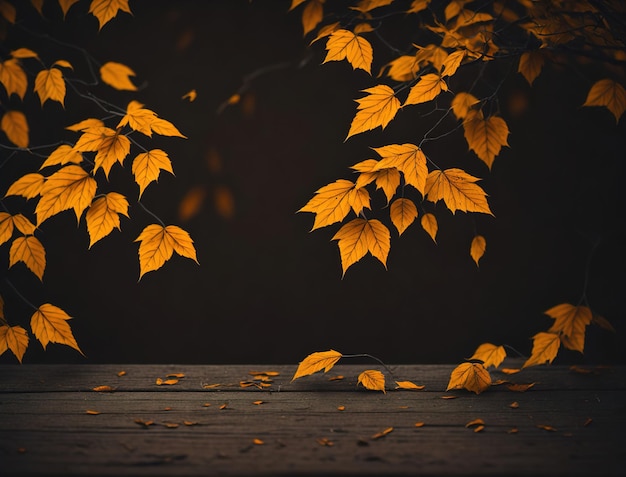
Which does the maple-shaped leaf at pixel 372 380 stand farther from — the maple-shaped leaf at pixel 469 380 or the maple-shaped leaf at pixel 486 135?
the maple-shaped leaf at pixel 486 135

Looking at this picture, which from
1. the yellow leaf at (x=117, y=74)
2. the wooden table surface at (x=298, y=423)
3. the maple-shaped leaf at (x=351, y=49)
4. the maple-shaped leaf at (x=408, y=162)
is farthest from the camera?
the yellow leaf at (x=117, y=74)

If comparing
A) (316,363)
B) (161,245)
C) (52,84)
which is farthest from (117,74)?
(316,363)

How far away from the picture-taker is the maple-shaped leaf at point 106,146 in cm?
119

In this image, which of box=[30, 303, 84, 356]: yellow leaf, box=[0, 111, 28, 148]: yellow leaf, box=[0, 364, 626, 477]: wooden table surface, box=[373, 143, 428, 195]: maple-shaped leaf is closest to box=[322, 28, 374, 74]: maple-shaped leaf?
box=[373, 143, 428, 195]: maple-shaped leaf

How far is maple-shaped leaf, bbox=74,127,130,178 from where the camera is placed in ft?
3.89

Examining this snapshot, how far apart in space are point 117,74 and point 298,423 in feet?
3.43

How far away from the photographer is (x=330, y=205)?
→ 3.81ft

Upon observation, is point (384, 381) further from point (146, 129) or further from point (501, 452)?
point (146, 129)

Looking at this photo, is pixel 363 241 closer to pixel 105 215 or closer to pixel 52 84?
pixel 105 215

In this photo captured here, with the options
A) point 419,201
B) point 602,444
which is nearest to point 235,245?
point 419,201

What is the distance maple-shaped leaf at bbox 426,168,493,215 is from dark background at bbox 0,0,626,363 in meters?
0.56

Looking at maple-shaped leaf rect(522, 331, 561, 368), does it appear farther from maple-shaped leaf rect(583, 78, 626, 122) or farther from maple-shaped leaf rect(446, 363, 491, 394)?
maple-shaped leaf rect(583, 78, 626, 122)

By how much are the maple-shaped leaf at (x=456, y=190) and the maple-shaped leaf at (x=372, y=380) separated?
0.38m

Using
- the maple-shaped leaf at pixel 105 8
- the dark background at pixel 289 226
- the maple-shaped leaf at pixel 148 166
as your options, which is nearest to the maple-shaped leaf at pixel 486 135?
the dark background at pixel 289 226
